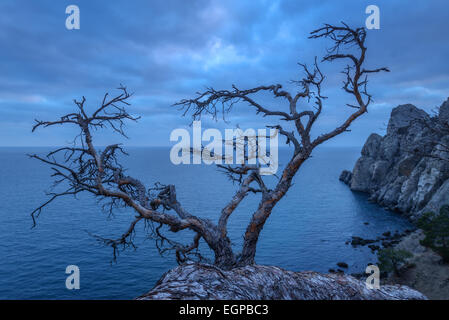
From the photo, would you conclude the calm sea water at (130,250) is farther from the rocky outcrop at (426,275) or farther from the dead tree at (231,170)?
the dead tree at (231,170)

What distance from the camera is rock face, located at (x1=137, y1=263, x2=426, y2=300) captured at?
399cm

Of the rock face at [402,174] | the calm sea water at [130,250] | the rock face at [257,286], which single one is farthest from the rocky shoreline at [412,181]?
the calm sea water at [130,250]

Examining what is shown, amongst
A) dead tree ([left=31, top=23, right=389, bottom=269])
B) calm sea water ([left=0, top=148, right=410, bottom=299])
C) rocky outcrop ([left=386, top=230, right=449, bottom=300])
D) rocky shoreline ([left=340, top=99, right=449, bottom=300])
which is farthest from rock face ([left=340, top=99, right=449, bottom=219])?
dead tree ([left=31, top=23, right=389, bottom=269])

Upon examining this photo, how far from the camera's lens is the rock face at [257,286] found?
3.99m

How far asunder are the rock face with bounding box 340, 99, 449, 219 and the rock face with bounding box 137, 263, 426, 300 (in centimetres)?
4737

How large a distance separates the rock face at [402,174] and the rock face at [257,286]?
155ft

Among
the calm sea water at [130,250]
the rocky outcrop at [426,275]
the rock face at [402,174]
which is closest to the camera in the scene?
the rocky outcrop at [426,275]

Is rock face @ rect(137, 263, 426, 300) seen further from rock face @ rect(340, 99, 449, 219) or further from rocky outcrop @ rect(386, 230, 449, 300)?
rock face @ rect(340, 99, 449, 219)

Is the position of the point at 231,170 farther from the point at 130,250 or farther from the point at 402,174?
the point at 402,174

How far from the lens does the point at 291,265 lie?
52.1m

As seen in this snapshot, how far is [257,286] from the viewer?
4652mm
